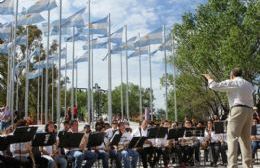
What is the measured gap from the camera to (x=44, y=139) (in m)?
11.4

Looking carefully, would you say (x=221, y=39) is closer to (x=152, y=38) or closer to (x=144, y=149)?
(x=152, y=38)

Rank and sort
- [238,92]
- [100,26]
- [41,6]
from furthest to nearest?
[100,26] → [41,6] → [238,92]

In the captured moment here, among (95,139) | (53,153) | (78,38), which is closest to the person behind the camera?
(53,153)

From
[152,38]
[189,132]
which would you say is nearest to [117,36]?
[152,38]

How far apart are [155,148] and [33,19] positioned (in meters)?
14.1

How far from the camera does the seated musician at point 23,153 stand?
11.4 meters

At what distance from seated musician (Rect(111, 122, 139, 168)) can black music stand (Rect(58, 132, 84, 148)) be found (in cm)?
234

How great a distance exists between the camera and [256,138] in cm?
1773

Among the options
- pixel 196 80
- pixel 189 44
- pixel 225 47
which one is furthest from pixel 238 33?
pixel 196 80

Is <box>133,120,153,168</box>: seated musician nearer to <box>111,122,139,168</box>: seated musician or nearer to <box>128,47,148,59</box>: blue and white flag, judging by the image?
<box>111,122,139,168</box>: seated musician

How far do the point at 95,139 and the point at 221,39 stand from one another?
24.3m

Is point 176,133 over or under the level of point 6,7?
under

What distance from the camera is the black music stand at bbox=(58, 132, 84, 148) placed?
11898 mm

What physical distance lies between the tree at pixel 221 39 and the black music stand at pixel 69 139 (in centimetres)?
2294
